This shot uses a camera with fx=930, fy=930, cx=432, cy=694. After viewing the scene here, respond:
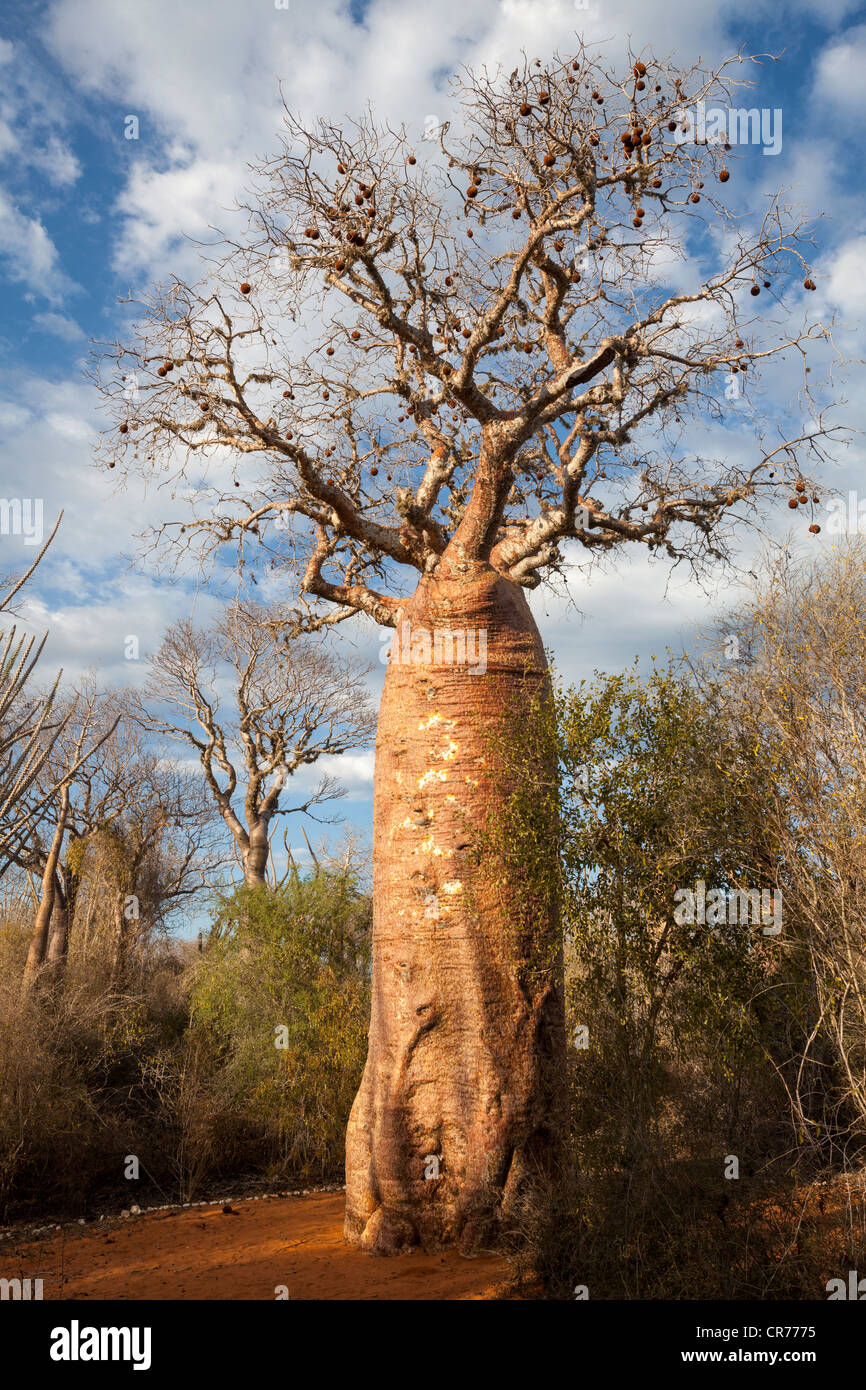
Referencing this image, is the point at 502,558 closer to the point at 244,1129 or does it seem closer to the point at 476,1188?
the point at 476,1188

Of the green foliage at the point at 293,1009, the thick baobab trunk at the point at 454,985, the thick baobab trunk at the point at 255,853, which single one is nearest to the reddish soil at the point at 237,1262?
the thick baobab trunk at the point at 454,985

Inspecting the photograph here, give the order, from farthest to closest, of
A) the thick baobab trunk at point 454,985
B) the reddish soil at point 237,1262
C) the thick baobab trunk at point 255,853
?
the thick baobab trunk at point 255,853 → the thick baobab trunk at point 454,985 → the reddish soil at point 237,1262

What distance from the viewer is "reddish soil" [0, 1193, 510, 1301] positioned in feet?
16.4

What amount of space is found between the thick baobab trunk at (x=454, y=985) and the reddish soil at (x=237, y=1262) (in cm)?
27

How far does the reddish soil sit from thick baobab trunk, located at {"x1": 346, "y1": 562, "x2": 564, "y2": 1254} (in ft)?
0.89

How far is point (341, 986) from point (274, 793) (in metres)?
6.74

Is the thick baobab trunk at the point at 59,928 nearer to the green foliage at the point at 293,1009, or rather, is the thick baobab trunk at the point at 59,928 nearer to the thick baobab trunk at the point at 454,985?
the green foliage at the point at 293,1009

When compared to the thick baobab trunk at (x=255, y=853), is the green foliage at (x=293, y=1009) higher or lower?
lower

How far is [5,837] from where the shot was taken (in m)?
5.48

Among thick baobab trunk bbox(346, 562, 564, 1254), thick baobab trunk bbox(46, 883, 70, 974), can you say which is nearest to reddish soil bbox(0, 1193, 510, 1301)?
thick baobab trunk bbox(346, 562, 564, 1254)

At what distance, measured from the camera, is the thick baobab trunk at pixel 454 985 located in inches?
214

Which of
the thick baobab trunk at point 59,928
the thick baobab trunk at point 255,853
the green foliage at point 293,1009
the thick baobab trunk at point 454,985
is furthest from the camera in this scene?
the thick baobab trunk at point 255,853

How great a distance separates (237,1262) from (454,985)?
7.31ft
